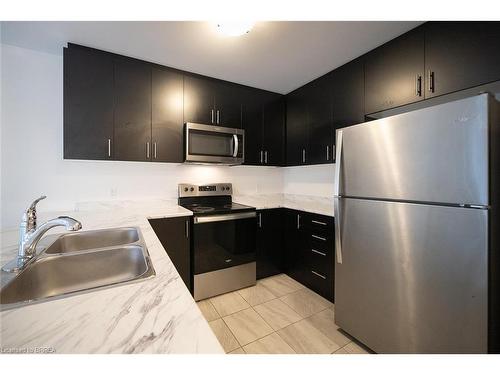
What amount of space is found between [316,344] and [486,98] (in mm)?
1772

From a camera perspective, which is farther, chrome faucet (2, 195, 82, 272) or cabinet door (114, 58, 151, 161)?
cabinet door (114, 58, 151, 161)

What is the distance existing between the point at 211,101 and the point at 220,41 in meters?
0.69

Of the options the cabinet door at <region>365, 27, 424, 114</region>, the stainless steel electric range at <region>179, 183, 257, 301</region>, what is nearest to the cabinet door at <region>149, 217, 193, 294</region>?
the stainless steel electric range at <region>179, 183, 257, 301</region>

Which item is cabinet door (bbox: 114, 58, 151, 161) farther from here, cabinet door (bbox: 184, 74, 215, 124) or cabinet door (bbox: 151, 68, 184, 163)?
cabinet door (bbox: 184, 74, 215, 124)

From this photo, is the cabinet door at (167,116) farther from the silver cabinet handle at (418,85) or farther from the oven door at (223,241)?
the silver cabinet handle at (418,85)

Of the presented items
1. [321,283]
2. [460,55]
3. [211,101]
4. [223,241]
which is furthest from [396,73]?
[223,241]

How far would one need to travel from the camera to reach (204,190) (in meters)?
2.48

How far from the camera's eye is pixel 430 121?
111cm

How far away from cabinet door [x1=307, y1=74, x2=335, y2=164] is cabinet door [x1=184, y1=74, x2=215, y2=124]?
114 centimetres

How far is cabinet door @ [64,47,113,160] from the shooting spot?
5.58 feet

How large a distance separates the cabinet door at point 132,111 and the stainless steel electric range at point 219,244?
0.62 m

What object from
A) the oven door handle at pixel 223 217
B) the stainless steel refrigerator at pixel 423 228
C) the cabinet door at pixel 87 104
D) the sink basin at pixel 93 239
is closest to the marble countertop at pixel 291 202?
the oven door handle at pixel 223 217

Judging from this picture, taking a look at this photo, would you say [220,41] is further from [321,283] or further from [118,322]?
[321,283]
